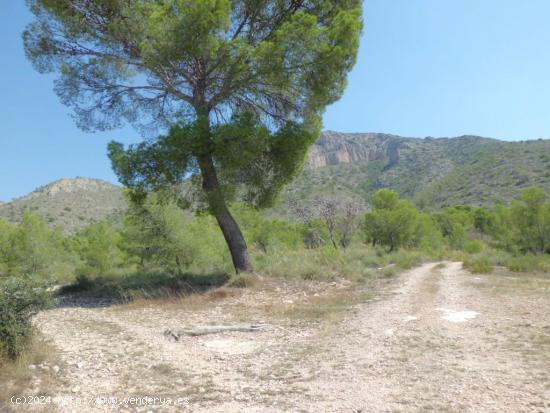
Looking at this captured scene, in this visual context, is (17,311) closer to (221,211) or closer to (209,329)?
(209,329)

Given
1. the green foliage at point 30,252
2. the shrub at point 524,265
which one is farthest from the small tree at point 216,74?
the green foliage at point 30,252

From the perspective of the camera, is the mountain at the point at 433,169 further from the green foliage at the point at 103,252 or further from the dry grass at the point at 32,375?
the dry grass at the point at 32,375

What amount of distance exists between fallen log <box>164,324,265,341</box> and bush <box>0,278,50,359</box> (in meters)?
1.87

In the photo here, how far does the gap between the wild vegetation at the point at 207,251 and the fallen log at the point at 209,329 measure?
73.8 inches

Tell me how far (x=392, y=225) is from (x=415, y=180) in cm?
5604

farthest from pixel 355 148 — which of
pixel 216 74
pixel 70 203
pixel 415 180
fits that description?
pixel 216 74

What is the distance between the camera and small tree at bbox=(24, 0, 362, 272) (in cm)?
935

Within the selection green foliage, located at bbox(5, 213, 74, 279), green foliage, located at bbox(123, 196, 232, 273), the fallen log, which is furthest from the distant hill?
the fallen log

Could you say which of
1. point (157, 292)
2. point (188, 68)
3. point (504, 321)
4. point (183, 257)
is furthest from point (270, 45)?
point (183, 257)

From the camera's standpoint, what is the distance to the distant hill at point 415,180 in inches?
2314

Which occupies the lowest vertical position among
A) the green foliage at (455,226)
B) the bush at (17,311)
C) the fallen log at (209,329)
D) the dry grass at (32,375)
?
the green foliage at (455,226)

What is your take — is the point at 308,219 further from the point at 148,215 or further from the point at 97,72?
the point at 97,72

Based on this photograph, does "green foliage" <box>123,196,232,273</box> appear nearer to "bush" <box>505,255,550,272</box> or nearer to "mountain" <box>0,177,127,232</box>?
"bush" <box>505,255,550,272</box>

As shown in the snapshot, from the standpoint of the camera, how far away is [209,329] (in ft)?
20.4
